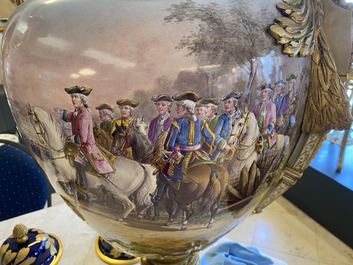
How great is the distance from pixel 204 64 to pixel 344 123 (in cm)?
15

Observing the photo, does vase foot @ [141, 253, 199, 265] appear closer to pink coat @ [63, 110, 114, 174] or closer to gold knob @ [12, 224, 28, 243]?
pink coat @ [63, 110, 114, 174]

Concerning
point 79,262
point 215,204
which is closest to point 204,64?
point 215,204

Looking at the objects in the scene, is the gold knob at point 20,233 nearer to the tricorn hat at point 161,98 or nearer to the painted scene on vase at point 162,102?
the painted scene on vase at point 162,102

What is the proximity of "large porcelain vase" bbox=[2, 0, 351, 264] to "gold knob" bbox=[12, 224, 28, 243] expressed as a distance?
1.31 ft

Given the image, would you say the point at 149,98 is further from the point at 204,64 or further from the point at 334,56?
the point at 334,56

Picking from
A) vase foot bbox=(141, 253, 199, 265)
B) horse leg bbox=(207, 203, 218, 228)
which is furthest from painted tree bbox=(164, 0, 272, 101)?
vase foot bbox=(141, 253, 199, 265)

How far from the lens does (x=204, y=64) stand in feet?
0.81

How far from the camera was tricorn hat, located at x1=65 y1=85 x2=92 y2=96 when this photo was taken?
251 mm

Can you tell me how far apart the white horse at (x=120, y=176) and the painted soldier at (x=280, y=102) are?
11 centimetres

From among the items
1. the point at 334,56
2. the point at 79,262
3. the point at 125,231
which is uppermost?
the point at 334,56

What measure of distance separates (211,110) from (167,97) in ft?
0.11

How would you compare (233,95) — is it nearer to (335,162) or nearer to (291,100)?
(291,100)

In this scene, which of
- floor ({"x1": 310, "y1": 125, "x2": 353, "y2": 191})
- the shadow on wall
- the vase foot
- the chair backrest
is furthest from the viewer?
the shadow on wall

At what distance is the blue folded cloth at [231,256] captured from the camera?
0.69 m
